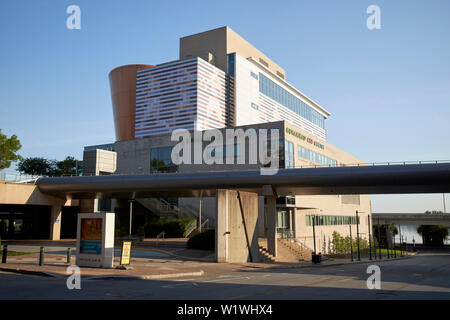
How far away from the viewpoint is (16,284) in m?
14.4

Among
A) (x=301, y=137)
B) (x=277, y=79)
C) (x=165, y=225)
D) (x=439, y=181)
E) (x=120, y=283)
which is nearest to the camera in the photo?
(x=120, y=283)

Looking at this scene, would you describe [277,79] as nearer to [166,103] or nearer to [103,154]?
[166,103]

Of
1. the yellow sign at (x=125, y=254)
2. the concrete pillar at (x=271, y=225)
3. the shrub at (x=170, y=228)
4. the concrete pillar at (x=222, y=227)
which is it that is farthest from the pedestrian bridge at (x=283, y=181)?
the yellow sign at (x=125, y=254)

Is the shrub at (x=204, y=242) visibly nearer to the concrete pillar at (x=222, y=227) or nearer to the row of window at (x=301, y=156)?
the concrete pillar at (x=222, y=227)

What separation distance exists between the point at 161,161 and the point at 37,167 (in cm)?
5595

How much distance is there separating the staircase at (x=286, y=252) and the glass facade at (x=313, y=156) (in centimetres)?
1082

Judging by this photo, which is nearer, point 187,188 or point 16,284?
point 16,284

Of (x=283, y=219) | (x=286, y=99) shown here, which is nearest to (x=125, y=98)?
(x=286, y=99)

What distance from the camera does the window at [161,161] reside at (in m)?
56.1

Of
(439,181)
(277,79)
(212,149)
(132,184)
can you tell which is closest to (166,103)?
(277,79)

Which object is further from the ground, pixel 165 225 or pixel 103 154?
pixel 103 154

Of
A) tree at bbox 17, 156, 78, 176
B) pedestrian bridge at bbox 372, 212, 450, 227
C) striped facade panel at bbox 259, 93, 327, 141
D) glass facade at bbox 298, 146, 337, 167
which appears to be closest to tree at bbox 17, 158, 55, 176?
tree at bbox 17, 156, 78, 176

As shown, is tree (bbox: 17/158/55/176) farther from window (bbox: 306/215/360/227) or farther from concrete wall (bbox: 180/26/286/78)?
window (bbox: 306/215/360/227)
